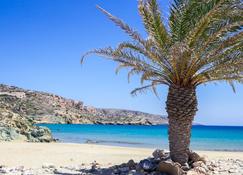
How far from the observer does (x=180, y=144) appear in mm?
12820

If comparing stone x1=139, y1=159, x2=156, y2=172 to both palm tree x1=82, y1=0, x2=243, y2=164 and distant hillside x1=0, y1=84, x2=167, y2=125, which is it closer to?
palm tree x1=82, y1=0, x2=243, y2=164

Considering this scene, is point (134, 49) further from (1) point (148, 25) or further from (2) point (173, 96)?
(2) point (173, 96)

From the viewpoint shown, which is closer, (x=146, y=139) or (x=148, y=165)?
(x=148, y=165)

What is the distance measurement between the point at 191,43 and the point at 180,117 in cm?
222

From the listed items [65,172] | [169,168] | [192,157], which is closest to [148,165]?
[169,168]

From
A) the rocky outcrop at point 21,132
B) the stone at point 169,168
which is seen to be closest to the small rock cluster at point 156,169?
the stone at point 169,168

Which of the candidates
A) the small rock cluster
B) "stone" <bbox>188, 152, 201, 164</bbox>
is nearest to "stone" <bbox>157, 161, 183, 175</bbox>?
the small rock cluster

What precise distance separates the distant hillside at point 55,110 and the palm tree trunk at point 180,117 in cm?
7171

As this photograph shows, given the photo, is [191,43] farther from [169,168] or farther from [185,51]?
[169,168]

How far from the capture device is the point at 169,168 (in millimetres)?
12031

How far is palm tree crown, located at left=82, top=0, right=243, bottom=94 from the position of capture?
1188cm

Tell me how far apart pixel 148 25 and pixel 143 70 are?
1.42 meters

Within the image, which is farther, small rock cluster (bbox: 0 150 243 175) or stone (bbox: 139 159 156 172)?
stone (bbox: 139 159 156 172)

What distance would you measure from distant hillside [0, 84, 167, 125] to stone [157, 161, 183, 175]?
72168mm
